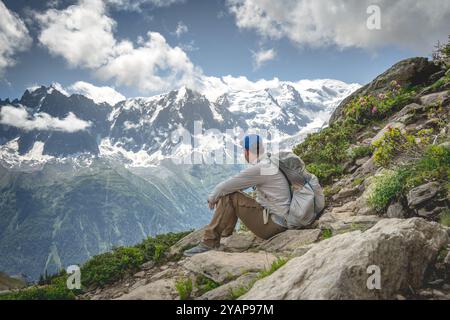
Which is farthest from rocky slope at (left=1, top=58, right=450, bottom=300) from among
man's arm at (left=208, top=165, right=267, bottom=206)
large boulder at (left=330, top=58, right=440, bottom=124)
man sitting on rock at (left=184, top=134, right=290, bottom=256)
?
large boulder at (left=330, top=58, right=440, bottom=124)

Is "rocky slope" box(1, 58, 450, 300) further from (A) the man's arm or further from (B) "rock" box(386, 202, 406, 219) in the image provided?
(A) the man's arm

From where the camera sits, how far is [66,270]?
11133 millimetres

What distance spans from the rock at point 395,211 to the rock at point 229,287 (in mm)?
3687

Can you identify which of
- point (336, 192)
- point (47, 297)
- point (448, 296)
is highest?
point (336, 192)

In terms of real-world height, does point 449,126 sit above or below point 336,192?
above

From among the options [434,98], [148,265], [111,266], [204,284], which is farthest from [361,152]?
[111,266]

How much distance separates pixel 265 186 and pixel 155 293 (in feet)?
11.6

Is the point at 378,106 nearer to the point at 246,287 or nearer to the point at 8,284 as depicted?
the point at 246,287

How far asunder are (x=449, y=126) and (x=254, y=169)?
5784 millimetres

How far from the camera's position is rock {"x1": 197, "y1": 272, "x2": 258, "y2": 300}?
20.4 feet
